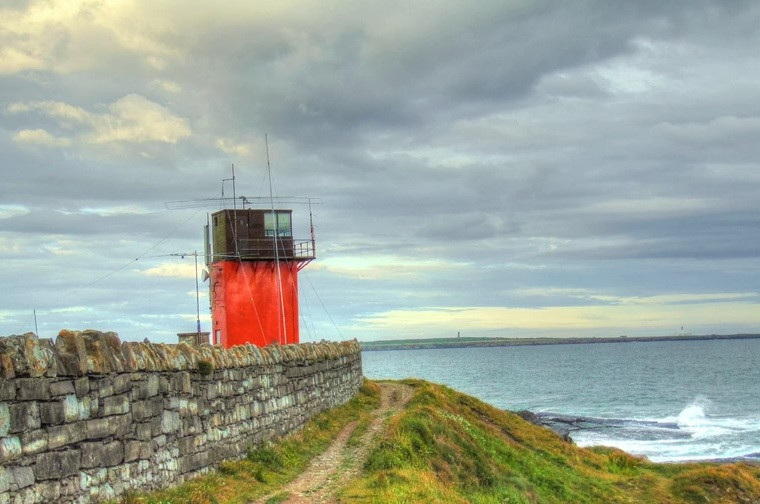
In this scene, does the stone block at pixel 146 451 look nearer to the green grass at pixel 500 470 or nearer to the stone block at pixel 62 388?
the stone block at pixel 62 388

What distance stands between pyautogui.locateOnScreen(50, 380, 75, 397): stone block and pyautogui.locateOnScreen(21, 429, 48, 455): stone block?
0.50 m

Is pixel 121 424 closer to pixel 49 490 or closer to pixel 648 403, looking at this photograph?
pixel 49 490

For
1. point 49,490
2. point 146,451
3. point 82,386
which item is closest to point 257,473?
point 146,451

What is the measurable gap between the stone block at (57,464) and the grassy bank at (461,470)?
4.96 ft


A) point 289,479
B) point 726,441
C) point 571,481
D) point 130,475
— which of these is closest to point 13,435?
point 130,475

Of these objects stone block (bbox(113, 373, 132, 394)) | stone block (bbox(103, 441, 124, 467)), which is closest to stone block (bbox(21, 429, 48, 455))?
stone block (bbox(103, 441, 124, 467))

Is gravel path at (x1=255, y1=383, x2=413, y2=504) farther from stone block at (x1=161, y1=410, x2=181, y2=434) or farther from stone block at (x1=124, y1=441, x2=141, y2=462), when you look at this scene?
stone block at (x1=124, y1=441, x2=141, y2=462)

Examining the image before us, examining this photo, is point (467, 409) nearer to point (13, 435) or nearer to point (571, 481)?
point (571, 481)

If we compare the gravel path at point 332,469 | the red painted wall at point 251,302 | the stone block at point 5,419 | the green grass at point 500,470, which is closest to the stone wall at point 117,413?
the stone block at point 5,419

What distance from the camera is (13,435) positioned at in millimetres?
9922

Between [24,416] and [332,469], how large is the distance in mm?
9169

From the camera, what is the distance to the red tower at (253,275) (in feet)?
125

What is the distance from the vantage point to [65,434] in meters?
11.0

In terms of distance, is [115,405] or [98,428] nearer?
[98,428]
